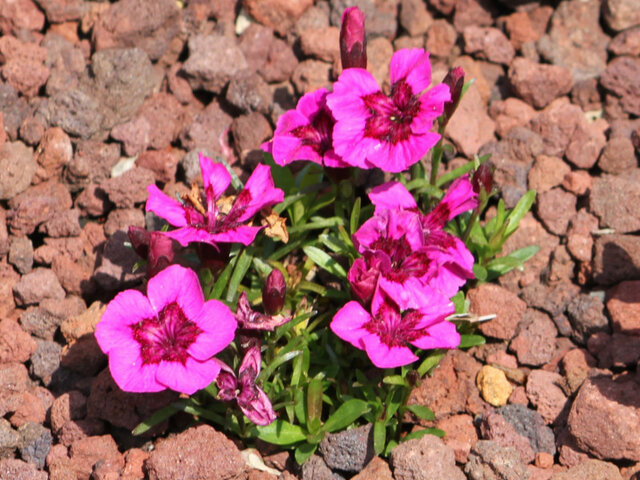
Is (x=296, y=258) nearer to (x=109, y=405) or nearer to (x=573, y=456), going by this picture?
(x=109, y=405)

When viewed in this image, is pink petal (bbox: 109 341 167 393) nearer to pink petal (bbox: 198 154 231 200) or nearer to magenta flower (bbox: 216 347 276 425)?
magenta flower (bbox: 216 347 276 425)

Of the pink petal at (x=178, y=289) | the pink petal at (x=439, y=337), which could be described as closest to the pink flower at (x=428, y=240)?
the pink petal at (x=439, y=337)

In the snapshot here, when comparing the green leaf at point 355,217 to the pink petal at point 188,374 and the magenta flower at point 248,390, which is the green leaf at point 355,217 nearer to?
the magenta flower at point 248,390

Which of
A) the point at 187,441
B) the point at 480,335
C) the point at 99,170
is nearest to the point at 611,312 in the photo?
the point at 480,335

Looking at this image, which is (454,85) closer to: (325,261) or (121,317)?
(325,261)

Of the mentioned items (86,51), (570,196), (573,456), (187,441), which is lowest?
(573,456)
